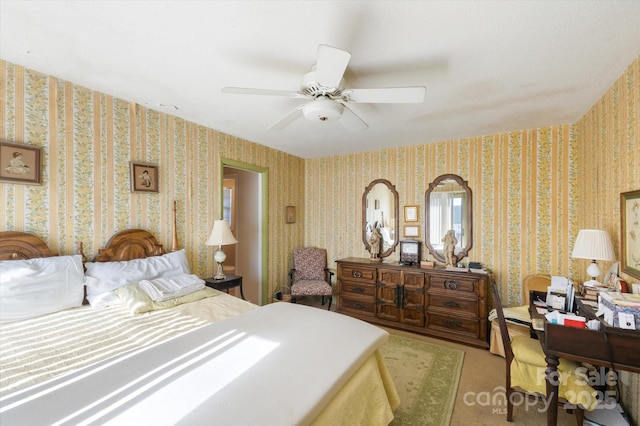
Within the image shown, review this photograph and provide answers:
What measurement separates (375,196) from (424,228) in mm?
877

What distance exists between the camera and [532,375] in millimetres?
1782

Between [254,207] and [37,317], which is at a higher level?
[254,207]

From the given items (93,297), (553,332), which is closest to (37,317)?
(93,297)

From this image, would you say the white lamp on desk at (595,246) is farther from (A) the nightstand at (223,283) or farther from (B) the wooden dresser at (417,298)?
(A) the nightstand at (223,283)

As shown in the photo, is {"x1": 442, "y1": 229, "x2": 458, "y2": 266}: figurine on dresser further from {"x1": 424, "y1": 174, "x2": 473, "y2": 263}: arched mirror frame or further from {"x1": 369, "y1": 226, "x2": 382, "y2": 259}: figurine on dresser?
{"x1": 369, "y1": 226, "x2": 382, "y2": 259}: figurine on dresser

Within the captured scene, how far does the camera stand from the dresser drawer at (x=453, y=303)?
311 cm

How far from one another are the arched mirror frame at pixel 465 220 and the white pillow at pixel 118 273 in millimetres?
3109

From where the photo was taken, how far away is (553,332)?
59.7 inches

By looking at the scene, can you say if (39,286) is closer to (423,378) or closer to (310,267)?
(423,378)

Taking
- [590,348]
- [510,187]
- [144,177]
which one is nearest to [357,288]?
[510,187]

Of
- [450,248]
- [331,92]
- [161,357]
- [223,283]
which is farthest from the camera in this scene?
[450,248]

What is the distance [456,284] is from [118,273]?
3478 millimetres

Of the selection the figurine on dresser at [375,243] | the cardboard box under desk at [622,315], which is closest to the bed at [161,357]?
the cardboard box under desk at [622,315]

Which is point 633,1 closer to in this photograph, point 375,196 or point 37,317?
point 375,196
